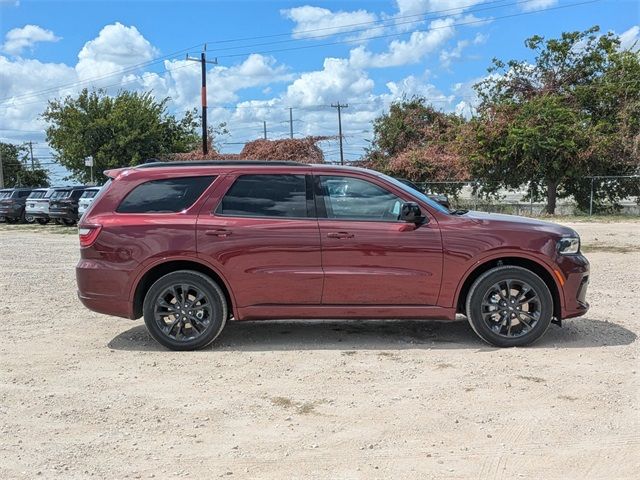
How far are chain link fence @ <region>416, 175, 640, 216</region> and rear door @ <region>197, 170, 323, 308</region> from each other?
25.4 metres

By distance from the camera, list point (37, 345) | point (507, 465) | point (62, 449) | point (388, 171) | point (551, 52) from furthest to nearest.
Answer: point (388, 171)
point (551, 52)
point (37, 345)
point (62, 449)
point (507, 465)

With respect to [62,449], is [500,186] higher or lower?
higher

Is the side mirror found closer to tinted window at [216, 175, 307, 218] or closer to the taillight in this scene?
tinted window at [216, 175, 307, 218]

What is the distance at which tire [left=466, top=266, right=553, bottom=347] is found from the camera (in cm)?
586

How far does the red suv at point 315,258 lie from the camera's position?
19.2 feet

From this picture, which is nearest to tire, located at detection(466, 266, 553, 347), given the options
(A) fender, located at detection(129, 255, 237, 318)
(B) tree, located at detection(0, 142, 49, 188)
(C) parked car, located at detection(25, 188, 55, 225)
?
(A) fender, located at detection(129, 255, 237, 318)

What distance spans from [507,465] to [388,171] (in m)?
34.3

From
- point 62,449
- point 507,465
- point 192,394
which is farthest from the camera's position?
point 192,394

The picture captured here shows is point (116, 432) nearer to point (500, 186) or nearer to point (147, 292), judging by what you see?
point (147, 292)

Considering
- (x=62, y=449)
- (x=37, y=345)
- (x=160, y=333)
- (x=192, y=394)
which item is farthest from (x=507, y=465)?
(x=37, y=345)

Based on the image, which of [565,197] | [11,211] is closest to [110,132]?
[11,211]

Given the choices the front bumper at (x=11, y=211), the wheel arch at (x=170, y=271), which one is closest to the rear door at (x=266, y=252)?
the wheel arch at (x=170, y=271)

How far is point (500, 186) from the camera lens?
99.4ft

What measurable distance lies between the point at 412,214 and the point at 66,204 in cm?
2323
